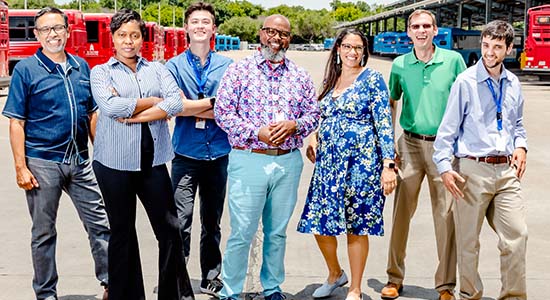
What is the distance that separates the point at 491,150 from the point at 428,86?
0.68m

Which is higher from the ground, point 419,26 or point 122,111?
point 419,26

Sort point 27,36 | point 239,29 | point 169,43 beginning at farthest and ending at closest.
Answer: point 239,29 < point 169,43 < point 27,36

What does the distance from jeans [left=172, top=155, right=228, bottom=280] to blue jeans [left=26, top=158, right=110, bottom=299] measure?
545 mm

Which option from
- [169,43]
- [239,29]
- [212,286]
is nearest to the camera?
[212,286]

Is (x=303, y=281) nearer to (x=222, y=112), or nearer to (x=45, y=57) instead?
(x=222, y=112)

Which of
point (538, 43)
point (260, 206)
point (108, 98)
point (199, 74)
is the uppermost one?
point (538, 43)

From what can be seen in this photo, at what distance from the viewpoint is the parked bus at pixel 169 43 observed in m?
47.7

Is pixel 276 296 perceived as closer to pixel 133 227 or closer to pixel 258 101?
pixel 133 227

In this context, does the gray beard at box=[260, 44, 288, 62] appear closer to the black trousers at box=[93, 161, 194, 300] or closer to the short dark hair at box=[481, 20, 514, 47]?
the black trousers at box=[93, 161, 194, 300]

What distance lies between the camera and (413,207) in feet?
17.6

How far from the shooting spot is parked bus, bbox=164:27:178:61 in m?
47.7

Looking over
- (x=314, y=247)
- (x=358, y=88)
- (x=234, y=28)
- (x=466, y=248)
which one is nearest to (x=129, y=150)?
(x=358, y=88)

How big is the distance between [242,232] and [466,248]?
1.46 m

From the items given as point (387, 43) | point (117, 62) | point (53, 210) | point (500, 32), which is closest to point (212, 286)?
point (53, 210)
